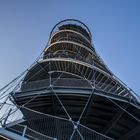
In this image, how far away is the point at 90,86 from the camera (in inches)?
500

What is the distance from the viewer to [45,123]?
11773mm

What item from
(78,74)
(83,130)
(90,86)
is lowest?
(83,130)

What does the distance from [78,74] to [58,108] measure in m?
3.17

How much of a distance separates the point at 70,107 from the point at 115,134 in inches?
114

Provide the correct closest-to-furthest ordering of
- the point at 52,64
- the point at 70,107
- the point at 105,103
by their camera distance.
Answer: the point at 105,103
the point at 70,107
the point at 52,64

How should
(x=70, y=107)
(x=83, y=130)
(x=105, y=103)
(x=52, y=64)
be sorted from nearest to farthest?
(x=83, y=130) < (x=105, y=103) < (x=70, y=107) < (x=52, y=64)

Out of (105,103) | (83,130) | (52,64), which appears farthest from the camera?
(52,64)

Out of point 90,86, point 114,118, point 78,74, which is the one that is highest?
point 78,74

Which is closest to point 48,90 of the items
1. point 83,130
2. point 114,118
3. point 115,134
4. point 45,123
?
A: point 45,123

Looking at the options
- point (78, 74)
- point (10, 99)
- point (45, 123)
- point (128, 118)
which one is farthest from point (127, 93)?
point (10, 99)

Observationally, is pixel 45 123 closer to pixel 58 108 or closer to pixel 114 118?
pixel 58 108

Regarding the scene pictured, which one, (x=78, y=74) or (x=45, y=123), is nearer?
(x=45, y=123)

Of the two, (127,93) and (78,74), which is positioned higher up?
(78,74)

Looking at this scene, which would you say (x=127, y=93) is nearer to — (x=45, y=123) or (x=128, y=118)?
(x=128, y=118)
